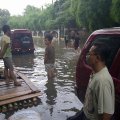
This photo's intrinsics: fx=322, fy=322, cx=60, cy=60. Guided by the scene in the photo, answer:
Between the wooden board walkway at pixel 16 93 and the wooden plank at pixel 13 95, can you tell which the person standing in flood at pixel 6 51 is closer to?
the wooden board walkway at pixel 16 93

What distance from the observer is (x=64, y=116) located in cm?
726

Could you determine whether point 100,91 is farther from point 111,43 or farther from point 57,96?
point 57,96

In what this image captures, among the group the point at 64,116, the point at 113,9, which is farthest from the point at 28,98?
the point at 113,9

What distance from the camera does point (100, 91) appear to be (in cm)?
347

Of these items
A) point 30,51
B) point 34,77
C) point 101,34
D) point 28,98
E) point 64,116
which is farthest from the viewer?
point 30,51

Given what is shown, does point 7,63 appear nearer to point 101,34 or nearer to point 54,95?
point 54,95

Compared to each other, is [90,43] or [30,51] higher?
[90,43]

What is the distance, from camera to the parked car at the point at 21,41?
2227 cm

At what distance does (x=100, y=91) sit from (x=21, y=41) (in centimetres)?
1934

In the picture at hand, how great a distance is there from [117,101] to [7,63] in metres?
5.36

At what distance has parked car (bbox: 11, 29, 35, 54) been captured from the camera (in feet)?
73.0

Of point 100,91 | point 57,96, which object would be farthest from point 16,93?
point 100,91

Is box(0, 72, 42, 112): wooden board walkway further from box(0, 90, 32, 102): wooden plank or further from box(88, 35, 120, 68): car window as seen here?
box(88, 35, 120, 68): car window

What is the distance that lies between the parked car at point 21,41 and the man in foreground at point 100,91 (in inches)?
744
